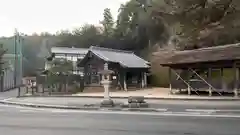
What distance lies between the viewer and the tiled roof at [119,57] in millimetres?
43237

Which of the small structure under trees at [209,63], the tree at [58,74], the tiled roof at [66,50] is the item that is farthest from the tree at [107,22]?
the small structure under trees at [209,63]

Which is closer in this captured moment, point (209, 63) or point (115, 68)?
point (209, 63)

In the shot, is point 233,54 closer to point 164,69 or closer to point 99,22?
point 164,69

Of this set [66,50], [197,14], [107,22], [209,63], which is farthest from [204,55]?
[107,22]

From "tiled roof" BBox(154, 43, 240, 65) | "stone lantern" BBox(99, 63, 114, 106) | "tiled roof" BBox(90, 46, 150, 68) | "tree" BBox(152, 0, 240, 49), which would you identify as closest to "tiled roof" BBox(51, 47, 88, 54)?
"tiled roof" BBox(90, 46, 150, 68)

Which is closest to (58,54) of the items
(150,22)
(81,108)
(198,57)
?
(150,22)

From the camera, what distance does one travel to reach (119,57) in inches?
1837

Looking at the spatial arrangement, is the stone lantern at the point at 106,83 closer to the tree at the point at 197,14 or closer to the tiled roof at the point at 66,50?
the tree at the point at 197,14

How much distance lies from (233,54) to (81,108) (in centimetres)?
1235

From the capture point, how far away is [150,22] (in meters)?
54.2

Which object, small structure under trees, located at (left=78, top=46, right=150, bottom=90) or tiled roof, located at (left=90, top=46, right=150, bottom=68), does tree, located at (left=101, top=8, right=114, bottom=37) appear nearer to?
tiled roof, located at (left=90, top=46, right=150, bottom=68)

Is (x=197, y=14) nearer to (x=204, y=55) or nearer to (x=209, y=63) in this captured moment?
(x=204, y=55)

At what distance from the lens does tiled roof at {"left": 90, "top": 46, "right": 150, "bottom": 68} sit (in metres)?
43.2

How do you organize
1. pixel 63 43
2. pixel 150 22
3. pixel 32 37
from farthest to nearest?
pixel 32 37
pixel 63 43
pixel 150 22
